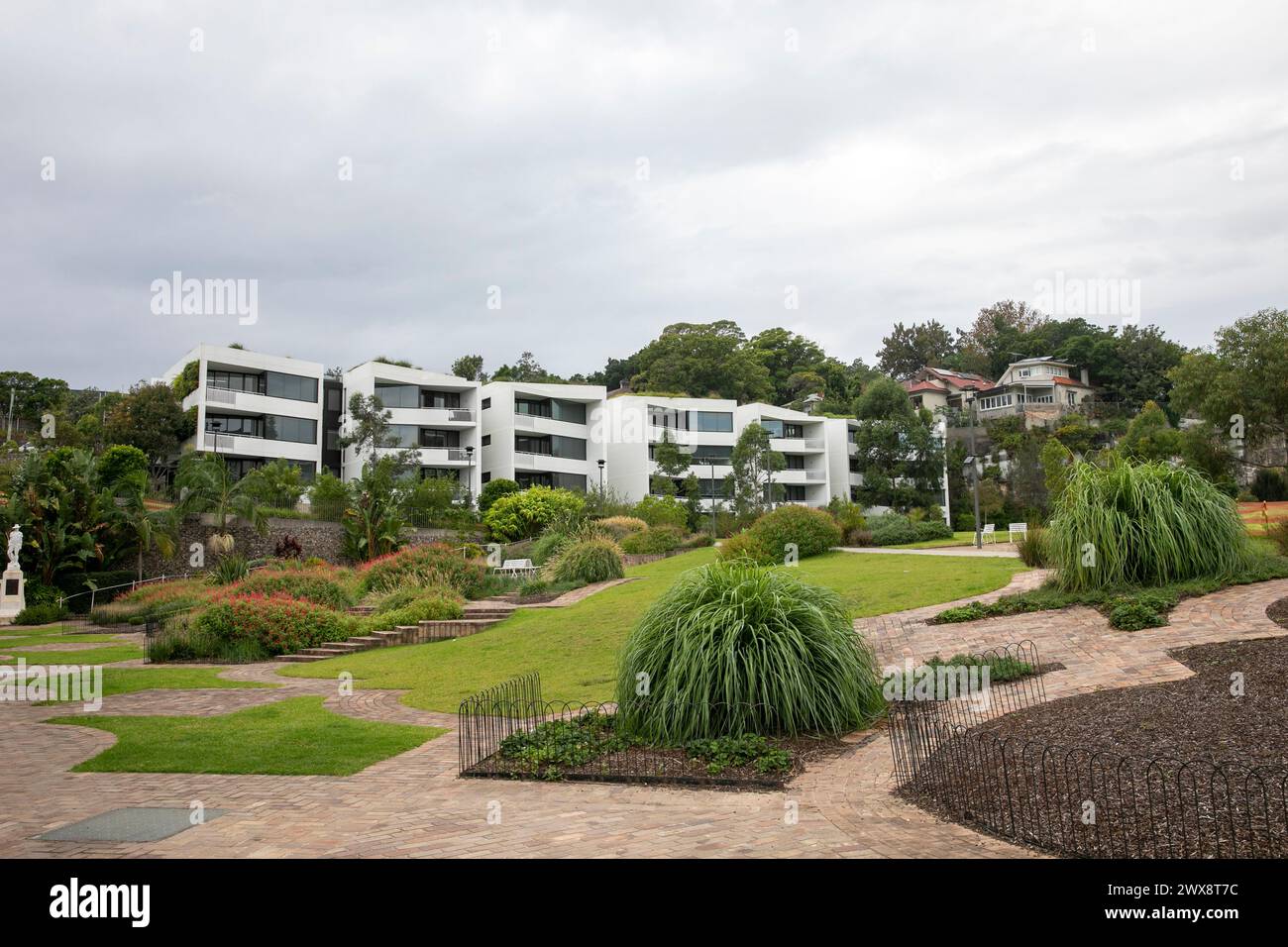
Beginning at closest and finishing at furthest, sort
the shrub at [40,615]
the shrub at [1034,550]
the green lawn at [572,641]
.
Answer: the green lawn at [572,641], the shrub at [1034,550], the shrub at [40,615]

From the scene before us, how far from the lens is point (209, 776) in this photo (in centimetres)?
857

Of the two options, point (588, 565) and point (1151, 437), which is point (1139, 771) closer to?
point (588, 565)

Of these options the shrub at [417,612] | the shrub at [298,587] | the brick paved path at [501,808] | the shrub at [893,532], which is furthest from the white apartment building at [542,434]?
the brick paved path at [501,808]

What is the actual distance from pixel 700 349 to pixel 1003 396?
25440 mm

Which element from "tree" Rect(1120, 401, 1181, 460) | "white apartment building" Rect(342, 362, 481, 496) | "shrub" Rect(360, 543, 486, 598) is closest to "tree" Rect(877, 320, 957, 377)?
"tree" Rect(1120, 401, 1181, 460)

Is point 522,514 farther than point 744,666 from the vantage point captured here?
Yes

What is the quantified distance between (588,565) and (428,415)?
26.6m

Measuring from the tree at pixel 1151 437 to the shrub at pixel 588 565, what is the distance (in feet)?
70.9

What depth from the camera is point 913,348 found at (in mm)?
92125

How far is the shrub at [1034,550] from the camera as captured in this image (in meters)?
17.8

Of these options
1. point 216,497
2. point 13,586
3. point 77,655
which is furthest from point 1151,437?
point 13,586

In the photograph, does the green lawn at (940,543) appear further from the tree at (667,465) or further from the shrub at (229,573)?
the shrub at (229,573)

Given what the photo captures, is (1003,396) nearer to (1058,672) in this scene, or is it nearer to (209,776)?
(1058,672)
